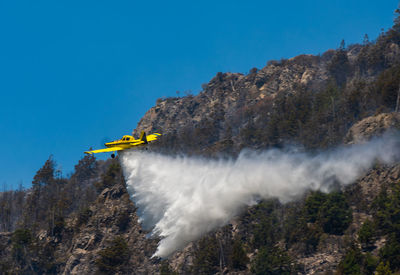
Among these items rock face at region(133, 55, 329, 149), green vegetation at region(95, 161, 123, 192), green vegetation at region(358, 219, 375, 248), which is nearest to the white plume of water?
green vegetation at region(358, 219, 375, 248)

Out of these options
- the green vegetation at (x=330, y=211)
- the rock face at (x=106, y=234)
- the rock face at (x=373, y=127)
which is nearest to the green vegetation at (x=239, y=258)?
the green vegetation at (x=330, y=211)

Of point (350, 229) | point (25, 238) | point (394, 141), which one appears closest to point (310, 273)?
point (350, 229)

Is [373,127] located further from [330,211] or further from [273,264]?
[273,264]

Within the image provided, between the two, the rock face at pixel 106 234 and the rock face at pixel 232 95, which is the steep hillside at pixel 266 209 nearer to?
the rock face at pixel 106 234

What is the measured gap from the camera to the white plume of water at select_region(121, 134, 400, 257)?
61.7 meters

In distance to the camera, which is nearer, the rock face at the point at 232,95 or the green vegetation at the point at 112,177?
the green vegetation at the point at 112,177

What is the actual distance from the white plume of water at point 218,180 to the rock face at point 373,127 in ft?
18.2

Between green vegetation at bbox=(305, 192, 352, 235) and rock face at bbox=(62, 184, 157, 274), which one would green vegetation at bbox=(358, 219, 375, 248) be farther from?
rock face at bbox=(62, 184, 157, 274)

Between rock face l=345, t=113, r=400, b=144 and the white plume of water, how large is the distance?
556 centimetres

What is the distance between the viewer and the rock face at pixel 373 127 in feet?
231

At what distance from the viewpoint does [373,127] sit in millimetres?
72938

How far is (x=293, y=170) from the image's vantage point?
212 ft

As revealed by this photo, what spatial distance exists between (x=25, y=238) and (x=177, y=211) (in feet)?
111

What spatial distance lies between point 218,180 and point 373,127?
85.4ft
